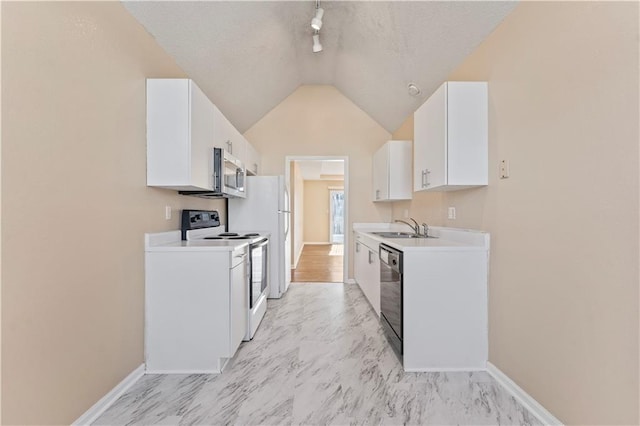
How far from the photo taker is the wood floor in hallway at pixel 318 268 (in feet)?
16.5

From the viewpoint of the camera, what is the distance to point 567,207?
4.81ft

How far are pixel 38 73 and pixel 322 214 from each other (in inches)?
374

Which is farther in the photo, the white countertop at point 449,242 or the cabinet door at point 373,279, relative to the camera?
the cabinet door at point 373,279

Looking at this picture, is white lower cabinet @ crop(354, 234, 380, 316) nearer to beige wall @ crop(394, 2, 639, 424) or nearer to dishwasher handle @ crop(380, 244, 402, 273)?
dishwasher handle @ crop(380, 244, 402, 273)

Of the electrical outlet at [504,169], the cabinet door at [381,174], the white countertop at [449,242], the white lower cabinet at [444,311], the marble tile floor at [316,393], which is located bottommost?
the marble tile floor at [316,393]

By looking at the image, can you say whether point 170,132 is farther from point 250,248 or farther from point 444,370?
point 444,370

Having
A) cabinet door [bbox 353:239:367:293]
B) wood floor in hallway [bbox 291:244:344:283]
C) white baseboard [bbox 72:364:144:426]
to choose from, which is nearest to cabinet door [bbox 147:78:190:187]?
white baseboard [bbox 72:364:144:426]

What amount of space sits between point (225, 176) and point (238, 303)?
3.83ft

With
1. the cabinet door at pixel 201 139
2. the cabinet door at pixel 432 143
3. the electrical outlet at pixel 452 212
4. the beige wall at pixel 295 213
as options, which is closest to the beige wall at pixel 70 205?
the cabinet door at pixel 201 139

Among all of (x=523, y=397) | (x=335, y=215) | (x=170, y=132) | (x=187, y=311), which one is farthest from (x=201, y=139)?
(x=335, y=215)

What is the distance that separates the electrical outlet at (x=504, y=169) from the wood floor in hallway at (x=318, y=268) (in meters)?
3.28

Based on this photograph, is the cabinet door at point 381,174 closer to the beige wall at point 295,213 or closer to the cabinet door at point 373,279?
the cabinet door at point 373,279

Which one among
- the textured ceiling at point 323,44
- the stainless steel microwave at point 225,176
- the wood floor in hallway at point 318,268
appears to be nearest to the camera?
the textured ceiling at point 323,44

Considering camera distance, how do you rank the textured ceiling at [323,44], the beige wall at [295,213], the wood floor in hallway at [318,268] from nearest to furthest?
1. the textured ceiling at [323,44]
2. the wood floor in hallway at [318,268]
3. the beige wall at [295,213]
